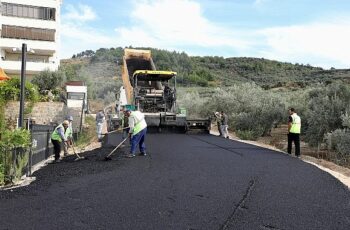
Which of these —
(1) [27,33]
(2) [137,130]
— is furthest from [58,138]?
(1) [27,33]

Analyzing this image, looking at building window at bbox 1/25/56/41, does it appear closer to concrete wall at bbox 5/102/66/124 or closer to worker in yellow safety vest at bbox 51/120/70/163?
concrete wall at bbox 5/102/66/124

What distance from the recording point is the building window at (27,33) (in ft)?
137

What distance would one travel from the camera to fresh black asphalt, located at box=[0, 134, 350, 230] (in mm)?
6168

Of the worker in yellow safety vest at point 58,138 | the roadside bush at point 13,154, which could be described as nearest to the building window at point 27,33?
the worker in yellow safety vest at point 58,138

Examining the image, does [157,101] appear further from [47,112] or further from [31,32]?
[31,32]

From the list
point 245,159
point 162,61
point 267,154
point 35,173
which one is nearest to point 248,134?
point 267,154

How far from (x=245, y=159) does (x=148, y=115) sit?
1013 centimetres

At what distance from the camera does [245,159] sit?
1286 cm

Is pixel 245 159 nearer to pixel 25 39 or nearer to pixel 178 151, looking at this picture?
pixel 178 151

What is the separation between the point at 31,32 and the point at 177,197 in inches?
1507

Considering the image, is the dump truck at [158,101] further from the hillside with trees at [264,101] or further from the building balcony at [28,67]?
the building balcony at [28,67]

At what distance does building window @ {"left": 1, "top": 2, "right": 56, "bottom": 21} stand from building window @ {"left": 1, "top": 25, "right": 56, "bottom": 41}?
1135 mm

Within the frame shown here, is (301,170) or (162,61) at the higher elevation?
(162,61)

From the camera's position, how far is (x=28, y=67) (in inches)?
1630
